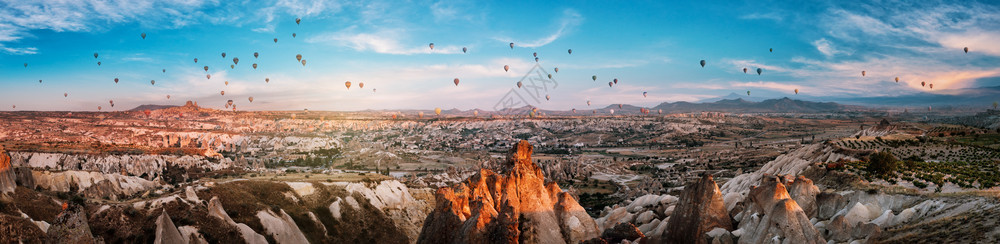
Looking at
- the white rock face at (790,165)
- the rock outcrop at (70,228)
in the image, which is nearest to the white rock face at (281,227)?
the rock outcrop at (70,228)

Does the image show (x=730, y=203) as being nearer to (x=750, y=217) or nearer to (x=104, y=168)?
(x=750, y=217)

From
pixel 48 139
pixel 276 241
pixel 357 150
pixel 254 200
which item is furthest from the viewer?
pixel 357 150

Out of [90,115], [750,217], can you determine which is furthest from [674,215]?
[90,115]

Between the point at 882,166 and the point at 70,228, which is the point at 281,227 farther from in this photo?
the point at 882,166

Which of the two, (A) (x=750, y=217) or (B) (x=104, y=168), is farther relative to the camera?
(B) (x=104, y=168)

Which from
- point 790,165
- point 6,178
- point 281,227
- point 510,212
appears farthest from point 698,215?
point 6,178

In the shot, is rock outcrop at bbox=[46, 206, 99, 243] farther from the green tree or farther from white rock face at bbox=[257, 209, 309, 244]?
the green tree

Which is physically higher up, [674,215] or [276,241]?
[674,215]
